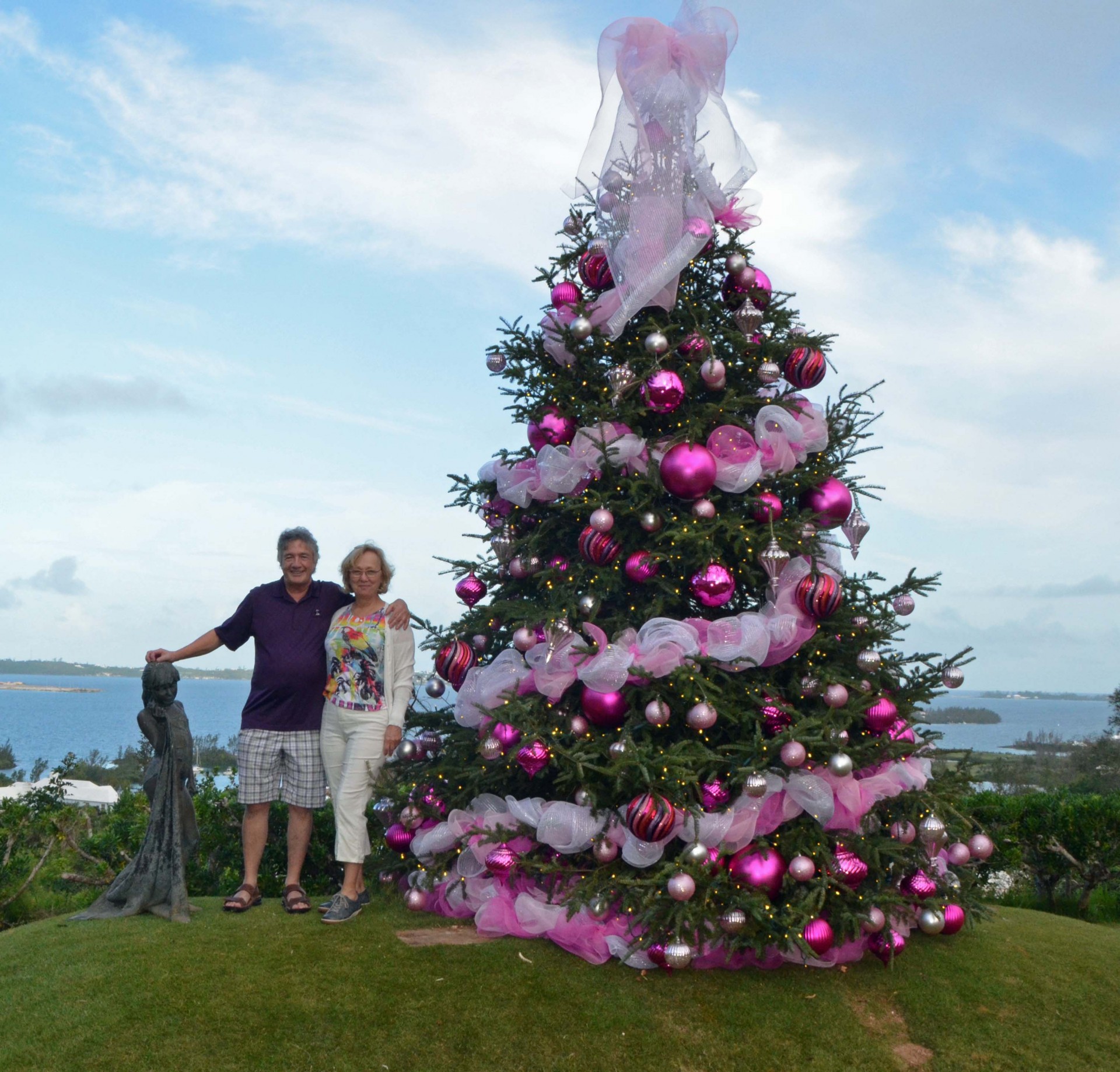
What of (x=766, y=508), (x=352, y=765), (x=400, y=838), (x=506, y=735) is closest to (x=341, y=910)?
(x=400, y=838)

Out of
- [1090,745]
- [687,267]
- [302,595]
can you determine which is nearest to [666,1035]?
[302,595]

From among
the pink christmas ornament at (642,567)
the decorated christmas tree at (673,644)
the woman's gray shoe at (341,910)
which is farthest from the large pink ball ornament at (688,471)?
the woman's gray shoe at (341,910)

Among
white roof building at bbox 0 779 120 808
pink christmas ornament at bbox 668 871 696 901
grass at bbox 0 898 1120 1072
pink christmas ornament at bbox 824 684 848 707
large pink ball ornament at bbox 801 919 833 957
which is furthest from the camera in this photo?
white roof building at bbox 0 779 120 808

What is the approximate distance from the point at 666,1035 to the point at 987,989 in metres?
1.67

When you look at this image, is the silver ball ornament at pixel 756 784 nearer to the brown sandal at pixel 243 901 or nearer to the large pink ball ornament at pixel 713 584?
the large pink ball ornament at pixel 713 584

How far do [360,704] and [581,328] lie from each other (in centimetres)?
247

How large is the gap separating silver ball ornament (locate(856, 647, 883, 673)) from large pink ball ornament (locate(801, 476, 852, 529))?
2.52 ft

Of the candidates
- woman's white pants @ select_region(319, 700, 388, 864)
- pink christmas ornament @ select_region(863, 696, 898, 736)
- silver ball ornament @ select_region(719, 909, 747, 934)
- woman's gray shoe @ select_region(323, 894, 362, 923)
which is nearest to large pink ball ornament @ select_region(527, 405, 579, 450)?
woman's white pants @ select_region(319, 700, 388, 864)

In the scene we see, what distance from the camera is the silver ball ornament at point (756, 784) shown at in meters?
3.87

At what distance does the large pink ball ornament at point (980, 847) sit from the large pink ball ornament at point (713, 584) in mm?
1840

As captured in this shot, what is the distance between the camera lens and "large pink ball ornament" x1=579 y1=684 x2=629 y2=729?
163 inches

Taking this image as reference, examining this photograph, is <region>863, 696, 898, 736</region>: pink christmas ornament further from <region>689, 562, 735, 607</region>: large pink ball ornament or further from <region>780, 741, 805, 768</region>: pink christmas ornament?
<region>689, 562, 735, 607</region>: large pink ball ornament

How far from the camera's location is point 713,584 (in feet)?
14.0

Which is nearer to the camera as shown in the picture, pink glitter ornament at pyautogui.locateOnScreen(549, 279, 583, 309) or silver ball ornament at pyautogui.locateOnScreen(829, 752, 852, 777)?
silver ball ornament at pyautogui.locateOnScreen(829, 752, 852, 777)
